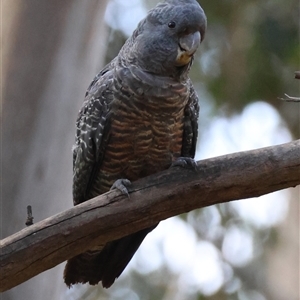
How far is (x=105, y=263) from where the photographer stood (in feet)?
9.02

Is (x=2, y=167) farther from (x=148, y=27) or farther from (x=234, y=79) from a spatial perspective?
(x=234, y=79)

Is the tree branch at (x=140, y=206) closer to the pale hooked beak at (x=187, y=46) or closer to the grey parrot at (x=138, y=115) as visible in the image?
the grey parrot at (x=138, y=115)

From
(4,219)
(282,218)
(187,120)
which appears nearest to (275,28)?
(282,218)

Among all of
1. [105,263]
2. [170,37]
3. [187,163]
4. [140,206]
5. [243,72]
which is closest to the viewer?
[140,206]

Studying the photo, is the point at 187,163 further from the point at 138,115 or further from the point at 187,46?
the point at 187,46

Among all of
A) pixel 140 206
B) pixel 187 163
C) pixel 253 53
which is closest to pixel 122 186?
pixel 140 206

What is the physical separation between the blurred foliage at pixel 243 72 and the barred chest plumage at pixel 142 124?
143 inches

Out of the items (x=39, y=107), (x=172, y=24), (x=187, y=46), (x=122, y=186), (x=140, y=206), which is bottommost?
(x=140, y=206)

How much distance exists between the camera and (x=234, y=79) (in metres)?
6.34

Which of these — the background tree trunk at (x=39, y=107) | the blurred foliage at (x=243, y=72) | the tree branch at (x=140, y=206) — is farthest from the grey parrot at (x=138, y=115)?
the blurred foliage at (x=243, y=72)

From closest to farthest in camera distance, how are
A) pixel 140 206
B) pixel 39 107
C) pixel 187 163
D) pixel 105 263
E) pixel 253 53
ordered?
pixel 140 206 → pixel 187 163 → pixel 105 263 → pixel 39 107 → pixel 253 53

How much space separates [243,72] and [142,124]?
13.3ft

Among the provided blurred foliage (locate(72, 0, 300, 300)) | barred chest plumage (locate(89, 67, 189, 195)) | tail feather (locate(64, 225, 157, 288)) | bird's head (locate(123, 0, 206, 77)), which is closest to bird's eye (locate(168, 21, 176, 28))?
bird's head (locate(123, 0, 206, 77))

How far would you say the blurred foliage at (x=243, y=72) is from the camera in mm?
5879
